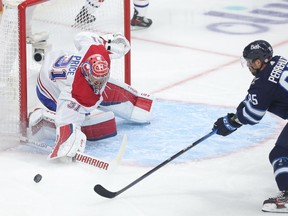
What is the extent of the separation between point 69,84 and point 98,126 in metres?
0.28

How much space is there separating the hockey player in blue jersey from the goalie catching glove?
857mm

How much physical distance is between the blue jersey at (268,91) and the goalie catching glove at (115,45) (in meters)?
0.93

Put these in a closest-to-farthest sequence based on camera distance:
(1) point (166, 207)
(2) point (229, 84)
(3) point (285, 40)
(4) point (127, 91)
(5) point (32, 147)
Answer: (1) point (166, 207), (5) point (32, 147), (4) point (127, 91), (2) point (229, 84), (3) point (285, 40)

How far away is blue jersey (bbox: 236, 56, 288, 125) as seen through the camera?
327 cm

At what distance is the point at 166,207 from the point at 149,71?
73.6 inches

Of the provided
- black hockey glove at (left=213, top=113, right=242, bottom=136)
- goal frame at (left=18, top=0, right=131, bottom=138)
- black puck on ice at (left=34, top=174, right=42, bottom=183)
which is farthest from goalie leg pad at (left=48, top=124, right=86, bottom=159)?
black hockey glove at (left=213, top=113, right=242, bottom=136)

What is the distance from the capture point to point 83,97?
383cm

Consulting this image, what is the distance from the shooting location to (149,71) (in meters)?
5.18

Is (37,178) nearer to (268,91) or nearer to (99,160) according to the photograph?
(99,160)

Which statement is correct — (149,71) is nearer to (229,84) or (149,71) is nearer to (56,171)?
(229,84)

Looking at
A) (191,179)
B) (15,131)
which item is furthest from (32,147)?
(191,179)

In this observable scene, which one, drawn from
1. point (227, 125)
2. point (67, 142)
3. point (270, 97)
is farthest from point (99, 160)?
point (270, 97)

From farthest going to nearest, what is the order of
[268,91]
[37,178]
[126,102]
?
[126,102]
[37,178]
[268,91]

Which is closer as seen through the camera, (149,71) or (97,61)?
(97,61)
